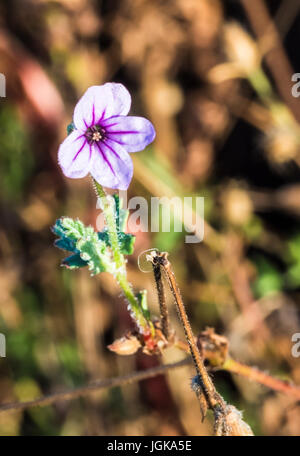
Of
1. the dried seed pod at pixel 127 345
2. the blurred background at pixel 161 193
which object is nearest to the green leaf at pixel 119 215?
the dried seed pod at pixel 127 345

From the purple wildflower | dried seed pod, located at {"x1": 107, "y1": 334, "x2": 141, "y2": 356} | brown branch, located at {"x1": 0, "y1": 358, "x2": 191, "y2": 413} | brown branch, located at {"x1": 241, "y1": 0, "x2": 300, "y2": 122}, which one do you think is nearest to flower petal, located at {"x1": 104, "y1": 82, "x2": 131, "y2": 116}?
the purple wildflower

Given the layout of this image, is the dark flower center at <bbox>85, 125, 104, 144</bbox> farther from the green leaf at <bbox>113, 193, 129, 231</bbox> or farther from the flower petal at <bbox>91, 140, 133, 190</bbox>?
the green leaf at <bbox>113, 193, 129, 231</bbox>

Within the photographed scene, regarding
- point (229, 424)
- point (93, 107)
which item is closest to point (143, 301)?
point (229, 424)

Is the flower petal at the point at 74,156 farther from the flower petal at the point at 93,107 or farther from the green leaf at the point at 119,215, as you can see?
the green leaf at the point at 119,215

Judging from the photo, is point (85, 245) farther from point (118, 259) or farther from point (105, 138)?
point (105, 138)

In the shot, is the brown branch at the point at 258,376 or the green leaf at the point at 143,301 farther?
the brown branch at the point at 258,376

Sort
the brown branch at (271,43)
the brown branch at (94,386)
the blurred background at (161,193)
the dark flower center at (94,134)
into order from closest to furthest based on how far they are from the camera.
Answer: the dark flower center at (94,134), the brown branch at (94,386), the blurred background at (161,193), the brown branch at (271,43)
